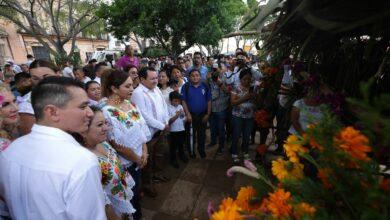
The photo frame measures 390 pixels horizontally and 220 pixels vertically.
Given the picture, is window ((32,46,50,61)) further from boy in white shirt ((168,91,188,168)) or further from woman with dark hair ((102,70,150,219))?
woman with dark hair ((102,70,150,219))

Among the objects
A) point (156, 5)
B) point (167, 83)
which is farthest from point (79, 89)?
point (156, 5)

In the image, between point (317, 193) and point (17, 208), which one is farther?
point (17, 208)

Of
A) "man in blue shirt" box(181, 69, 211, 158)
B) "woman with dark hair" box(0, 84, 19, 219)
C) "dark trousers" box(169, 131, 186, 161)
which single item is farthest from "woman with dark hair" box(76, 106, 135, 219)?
"man in blue shirt" box(181, 69, 211, 158)

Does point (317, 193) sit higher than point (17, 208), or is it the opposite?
point (317, 193)

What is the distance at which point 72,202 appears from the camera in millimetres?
1353

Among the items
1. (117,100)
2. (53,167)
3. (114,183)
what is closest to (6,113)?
(117,100)

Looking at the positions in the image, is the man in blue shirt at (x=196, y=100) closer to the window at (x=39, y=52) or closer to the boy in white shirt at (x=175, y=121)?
the boy in white shirt at (x=175, y=121)

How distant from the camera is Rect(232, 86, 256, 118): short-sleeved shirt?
13.9ft

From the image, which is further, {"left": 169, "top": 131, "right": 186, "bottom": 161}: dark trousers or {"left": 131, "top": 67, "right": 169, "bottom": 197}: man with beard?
{"left": 169, "top": 131, "right": 186, "bottom": 161}: dark trousers

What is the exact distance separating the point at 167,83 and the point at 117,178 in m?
3.13

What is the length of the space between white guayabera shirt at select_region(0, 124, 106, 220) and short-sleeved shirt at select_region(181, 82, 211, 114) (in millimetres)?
3158

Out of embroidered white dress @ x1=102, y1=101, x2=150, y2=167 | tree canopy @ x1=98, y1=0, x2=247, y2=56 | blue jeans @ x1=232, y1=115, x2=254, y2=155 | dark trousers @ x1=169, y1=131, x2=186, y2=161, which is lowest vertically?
dark trousers @ x1=169, y1=131, x2=186, y2=161

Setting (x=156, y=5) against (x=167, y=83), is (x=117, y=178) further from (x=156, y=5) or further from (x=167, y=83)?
(x=156, y=5)

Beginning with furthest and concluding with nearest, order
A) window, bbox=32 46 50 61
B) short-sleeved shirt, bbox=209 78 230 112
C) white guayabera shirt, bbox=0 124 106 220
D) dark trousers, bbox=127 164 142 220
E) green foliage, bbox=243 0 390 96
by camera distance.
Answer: window, bbox=32 46 50 61, short-sleeved shirt, bbox=209 78 230 112, dark trousers, bbox=127 164 142 220, white guayabera shirt, bbox=0 124 106 220, green foliage, bbox=243 0 390 96
